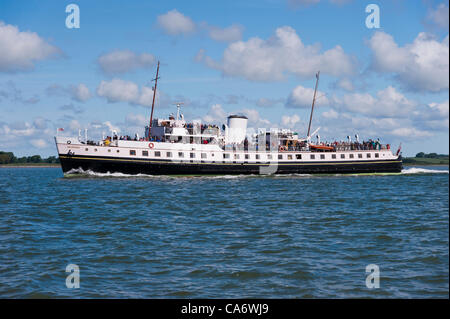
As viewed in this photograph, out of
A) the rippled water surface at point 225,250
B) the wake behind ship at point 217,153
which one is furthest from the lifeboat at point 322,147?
the rippled water surface at point 225,250

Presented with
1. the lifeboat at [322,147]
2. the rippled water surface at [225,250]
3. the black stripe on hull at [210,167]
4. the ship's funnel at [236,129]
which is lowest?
the rippled water surface at [225,250]

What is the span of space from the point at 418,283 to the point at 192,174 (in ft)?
155

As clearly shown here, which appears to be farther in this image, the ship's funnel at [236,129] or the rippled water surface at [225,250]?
the ship's funnel at [236,129]

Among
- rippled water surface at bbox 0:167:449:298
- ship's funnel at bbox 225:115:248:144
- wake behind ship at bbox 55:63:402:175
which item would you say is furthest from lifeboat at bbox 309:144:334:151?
rippled water surface at bbox 0:167:449:298

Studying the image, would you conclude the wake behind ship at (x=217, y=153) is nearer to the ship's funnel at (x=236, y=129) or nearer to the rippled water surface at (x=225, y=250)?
the ship's funnel at (x=236, y=129)

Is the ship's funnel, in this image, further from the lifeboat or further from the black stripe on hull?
the lifeboat

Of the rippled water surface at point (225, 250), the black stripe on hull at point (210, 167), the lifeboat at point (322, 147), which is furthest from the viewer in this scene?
the lifeboat at point (322, 147)

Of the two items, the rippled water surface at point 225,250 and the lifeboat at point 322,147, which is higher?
the lifeboat at point 322,147

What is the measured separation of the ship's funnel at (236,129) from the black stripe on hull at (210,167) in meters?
6.95

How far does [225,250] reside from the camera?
14773mm

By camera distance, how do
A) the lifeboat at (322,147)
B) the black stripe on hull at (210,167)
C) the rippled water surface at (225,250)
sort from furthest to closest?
1. the lifeboat at (322,147)
2. the black stripe on hull at (210,167)
3. the rippled water surface at (225,250)

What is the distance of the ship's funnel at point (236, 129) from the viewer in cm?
6531

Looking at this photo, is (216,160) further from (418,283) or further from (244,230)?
(418,283)
